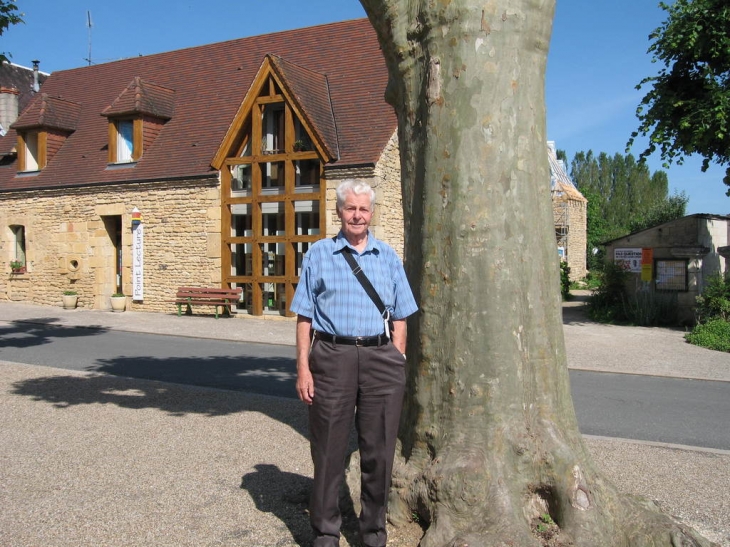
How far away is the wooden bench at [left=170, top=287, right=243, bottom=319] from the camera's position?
18.5 metres

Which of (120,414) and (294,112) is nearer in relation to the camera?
(120,414)

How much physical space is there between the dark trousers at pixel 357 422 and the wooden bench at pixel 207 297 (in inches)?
593

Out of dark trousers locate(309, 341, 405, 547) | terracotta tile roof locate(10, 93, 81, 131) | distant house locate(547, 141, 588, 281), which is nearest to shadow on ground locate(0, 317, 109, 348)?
terracotta tile roof locate(10, 93, 81, 131)

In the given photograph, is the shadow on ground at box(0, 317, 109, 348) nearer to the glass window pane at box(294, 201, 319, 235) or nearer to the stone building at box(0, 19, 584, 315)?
the stone building at box(0, 19, 584, 315)

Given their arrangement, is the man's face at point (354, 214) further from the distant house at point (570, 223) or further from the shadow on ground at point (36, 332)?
the distant house at point (570, 223)

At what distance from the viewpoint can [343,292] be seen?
352 cm

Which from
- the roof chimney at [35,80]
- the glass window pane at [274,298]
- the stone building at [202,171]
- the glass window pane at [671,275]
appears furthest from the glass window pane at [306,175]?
the roof chimney at [35,80]

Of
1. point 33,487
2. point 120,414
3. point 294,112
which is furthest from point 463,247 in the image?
point 294,112

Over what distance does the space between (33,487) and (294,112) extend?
1431 cm

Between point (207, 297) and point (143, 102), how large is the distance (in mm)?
6449

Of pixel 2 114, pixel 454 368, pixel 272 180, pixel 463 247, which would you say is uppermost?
pixel 2 114

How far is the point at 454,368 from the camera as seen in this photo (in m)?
3.87

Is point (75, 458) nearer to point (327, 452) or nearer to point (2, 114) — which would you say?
point (327, 452)

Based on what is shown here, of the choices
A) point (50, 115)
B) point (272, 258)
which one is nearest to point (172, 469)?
point (272, 258)
